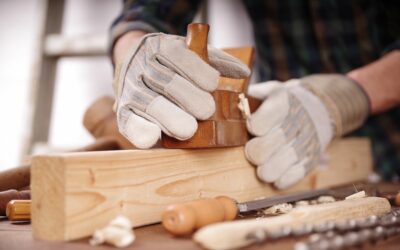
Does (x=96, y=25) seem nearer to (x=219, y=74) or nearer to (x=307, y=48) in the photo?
(x=307, y=48)

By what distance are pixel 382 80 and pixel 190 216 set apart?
1019mm

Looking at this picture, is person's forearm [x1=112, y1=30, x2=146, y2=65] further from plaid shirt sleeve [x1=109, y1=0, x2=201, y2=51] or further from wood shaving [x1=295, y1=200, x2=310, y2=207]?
wood shaving [x1=295, y1=200, x2=310, y2=207]

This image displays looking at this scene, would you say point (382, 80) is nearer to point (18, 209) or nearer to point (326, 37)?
point (326, 37)

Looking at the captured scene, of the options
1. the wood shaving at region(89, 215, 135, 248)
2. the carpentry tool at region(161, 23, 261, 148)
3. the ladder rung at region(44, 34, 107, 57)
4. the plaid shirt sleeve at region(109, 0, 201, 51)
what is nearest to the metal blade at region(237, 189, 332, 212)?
the carpentry tool at region(161, 23, 261, 148)

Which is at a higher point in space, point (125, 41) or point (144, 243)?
point (125, 41)

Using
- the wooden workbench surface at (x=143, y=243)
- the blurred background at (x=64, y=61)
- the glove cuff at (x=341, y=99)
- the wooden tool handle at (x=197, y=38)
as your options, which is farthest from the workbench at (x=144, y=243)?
the blurred background at (x=64, y=61)

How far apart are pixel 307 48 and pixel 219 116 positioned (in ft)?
3.39

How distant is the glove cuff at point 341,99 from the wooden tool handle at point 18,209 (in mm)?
740

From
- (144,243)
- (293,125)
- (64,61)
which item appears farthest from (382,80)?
(64,61)

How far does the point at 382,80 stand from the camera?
1.53m

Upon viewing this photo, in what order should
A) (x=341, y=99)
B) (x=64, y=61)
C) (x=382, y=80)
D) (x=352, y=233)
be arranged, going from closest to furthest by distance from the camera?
(x=352, y=233), (x=341, y=99), (x=382, y=80), (x=64, y=61)

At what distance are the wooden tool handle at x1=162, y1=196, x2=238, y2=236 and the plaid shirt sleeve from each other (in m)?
0.77

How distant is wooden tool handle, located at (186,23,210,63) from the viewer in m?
0.91

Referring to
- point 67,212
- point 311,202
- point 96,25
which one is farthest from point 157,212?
point 96,25
